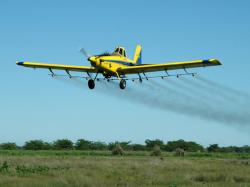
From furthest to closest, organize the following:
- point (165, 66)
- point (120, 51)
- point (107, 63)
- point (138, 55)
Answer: point (138, 55) < point (120, 51) < point (165, 66) < point (107, 63)

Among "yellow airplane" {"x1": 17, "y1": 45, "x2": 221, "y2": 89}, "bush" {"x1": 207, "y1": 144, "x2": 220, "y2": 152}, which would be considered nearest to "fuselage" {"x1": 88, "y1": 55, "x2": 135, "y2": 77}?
"yellow airplane" {"x1": 17, "y1": 45, "x2": 221, "y2": 89}

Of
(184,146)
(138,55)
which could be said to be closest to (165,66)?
(138,55)

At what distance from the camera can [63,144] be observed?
140 m

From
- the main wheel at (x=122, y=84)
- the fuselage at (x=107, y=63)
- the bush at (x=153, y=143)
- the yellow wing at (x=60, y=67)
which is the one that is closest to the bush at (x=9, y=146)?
the bush at (x=153, y=143)

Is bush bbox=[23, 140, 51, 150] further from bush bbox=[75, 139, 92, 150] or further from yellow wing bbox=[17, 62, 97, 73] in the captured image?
yellow wing bbox=[17, 62, 97, 73]

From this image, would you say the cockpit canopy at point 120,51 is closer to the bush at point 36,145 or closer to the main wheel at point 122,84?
the main wheel at point 122,84

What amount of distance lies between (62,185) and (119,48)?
1054 centimetres

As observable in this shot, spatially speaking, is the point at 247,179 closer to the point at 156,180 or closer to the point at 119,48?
the point at 156,180

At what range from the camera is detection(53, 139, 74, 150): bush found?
13888 centimetres

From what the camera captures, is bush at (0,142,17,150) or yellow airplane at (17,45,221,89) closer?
yellow airplane at (17,45,221,89)

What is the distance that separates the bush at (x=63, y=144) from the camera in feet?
456

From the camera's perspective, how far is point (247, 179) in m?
38.5

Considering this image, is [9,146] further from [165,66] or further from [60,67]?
[165,66]

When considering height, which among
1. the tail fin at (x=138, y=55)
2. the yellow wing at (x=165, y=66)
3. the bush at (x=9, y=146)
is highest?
the tail fin at (x=138, y=55)
